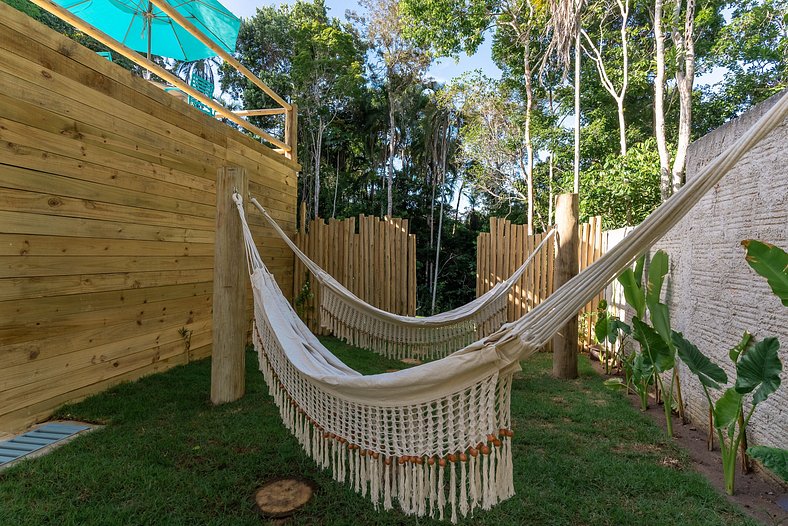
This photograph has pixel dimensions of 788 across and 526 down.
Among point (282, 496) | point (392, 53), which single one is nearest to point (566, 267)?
point (282, 496)

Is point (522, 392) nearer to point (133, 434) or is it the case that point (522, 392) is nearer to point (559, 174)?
point (133, 434)

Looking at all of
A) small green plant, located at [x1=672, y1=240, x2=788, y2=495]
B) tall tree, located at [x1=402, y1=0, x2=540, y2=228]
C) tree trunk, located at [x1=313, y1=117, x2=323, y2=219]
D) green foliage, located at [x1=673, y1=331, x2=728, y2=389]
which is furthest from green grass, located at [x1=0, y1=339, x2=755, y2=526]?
tree trunk, located at [x1=313, y1=117, x2=323, y2=219]

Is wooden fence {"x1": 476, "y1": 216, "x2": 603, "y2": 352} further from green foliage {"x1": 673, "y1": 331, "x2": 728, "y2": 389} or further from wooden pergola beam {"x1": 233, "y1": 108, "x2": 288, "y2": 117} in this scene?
wooden pergola beam {"x1": 233, "y1": 108, "x2": 288, "y2": 117}

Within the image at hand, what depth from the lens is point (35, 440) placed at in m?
1.73

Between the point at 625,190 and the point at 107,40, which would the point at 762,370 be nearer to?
the point at 107,40

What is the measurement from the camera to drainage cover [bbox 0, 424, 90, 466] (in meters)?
1.60

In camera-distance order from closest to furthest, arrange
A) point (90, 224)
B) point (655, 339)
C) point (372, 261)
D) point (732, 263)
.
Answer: point (732, 263) → point (655, 339) → point (90, 224) → point (372, 261)

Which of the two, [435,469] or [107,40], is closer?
[435,469]

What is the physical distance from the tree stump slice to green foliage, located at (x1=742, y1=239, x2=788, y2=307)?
1.64 metres

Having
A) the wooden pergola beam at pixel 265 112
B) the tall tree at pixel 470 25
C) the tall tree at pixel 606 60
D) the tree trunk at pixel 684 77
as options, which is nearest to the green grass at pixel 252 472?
the wooden pergola beam at pixel 265 112

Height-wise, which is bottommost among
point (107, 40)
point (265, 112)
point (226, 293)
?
point (226, 293)

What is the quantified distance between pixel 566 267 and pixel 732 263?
120 centimetres

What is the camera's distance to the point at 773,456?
3.77 ft

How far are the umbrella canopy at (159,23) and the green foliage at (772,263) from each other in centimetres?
370
